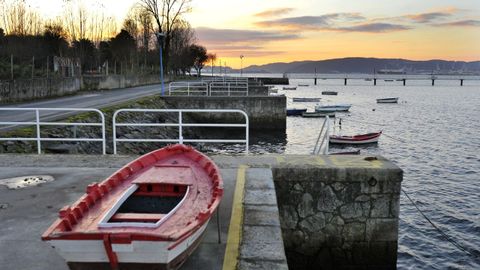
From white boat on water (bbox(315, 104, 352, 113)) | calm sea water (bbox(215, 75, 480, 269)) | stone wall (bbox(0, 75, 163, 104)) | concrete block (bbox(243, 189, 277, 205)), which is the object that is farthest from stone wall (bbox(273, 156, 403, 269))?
white boat on water (bbox(315, 104, 352, 113))

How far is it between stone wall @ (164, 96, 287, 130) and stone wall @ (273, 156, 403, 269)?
909 inches

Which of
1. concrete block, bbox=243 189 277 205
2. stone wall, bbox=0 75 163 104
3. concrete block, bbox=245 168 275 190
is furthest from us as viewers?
stone wall, bbox=0 75 163 104

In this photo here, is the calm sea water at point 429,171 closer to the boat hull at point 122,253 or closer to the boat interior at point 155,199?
the boat interior at point 155,199

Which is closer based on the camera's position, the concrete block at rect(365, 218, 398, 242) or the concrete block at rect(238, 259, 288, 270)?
the concrete block at rect(238, 259, 288, 270)

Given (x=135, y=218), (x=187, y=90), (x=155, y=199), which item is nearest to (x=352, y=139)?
(x=187, y=90)

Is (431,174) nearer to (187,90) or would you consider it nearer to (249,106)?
(249,106)

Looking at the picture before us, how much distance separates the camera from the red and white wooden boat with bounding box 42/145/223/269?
3.63 meters

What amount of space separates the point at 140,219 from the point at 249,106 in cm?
2720

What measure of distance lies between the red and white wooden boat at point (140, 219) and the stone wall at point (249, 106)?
81.4ft

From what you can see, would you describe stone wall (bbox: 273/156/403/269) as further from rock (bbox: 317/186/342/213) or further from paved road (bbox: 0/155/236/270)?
paved road (bbox: 0/155/236/270)

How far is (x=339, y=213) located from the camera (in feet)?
26.2

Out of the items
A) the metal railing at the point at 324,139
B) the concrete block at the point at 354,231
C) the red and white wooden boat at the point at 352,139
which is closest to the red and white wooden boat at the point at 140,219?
the concrete block at the point at 354,231

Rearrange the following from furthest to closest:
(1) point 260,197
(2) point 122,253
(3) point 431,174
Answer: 1. (3) point 431,174
2. (1) point 260,197
3. (2) point 122,253

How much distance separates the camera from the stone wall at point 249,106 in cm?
3073
